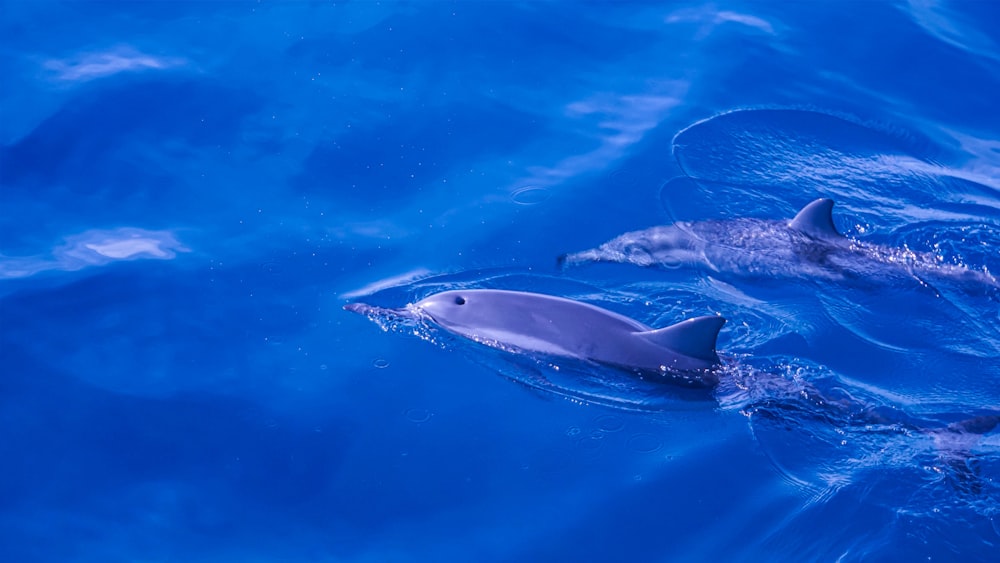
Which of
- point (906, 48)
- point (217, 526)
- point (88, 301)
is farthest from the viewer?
point (906, 48)

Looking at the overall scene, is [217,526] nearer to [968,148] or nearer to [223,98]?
[223,98]

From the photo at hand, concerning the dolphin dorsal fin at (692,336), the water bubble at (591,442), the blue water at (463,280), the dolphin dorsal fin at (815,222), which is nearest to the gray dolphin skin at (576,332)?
the dolphin dorsal fin at (692,336)

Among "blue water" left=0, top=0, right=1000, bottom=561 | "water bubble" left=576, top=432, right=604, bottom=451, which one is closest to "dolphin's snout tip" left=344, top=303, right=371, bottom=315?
"blue water" left=0, top=0, right=1000, bottom=561

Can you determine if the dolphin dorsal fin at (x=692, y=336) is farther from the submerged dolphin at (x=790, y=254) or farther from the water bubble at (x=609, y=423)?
the submerged dolphin at (x=790, y=254)

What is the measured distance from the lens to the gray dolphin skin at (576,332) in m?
7.16

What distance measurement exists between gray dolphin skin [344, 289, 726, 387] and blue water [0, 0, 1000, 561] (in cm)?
19

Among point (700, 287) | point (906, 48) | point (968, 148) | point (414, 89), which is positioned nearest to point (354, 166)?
point (414, 89)

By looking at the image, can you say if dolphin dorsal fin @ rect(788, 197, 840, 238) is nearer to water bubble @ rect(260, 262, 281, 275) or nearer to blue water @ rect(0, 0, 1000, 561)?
blue water @ rect(0, 0, 1000, 561)

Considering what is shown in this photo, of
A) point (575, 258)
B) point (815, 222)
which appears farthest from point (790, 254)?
point (575, 258)

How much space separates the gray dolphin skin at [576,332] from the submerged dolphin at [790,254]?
4.25 ft

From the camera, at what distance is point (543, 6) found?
13578 mm

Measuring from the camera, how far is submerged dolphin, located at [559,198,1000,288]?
9008mm

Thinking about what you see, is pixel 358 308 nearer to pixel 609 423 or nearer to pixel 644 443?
pixel 609 423

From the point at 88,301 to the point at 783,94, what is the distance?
8541mm
